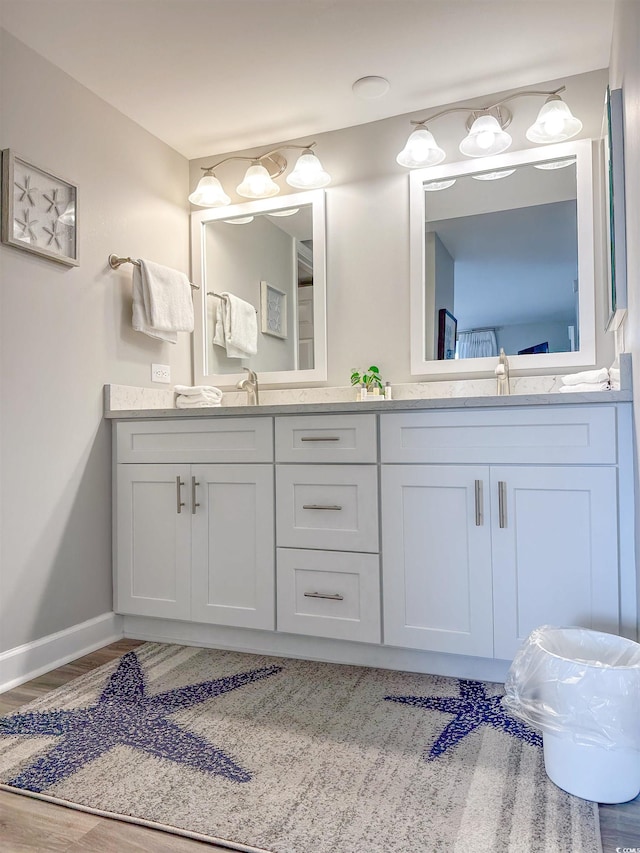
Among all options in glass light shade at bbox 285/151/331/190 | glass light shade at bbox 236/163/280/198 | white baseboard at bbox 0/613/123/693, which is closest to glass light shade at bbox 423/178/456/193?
glass light shade at bbox 285/151/331/190

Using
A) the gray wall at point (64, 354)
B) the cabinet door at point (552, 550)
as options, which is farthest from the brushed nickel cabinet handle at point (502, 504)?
the gray wall at point (64, 354)

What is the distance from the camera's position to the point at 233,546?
2189 mm

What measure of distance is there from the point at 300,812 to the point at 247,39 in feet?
7.67

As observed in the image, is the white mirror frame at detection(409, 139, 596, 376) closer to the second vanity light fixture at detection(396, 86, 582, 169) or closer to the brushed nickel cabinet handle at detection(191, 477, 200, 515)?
the second vanity light fixture at detection(396, 86, 582, 169)

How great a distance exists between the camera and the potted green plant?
8.43 ft

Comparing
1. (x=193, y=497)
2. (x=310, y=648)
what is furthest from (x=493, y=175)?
(x=310, y=648)

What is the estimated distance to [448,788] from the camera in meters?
1.32

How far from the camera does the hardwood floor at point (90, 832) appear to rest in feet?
3.77

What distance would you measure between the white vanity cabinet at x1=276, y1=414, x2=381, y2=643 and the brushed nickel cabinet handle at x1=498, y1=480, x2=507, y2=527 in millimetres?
395

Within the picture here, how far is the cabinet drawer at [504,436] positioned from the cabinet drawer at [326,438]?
5 centimetres

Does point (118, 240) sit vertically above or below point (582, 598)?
above

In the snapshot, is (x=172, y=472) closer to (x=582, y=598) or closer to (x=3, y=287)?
(x=3, y=287)

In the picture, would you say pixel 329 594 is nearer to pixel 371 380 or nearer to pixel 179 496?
pixel 179 496

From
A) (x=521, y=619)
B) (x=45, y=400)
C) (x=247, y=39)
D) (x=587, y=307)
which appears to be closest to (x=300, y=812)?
(x=521, y=619)
